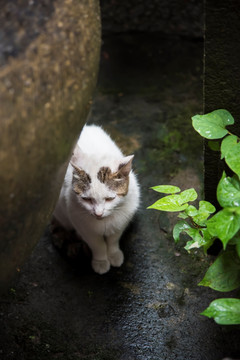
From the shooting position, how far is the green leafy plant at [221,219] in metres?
1.74

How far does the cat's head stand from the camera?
7.55 feet

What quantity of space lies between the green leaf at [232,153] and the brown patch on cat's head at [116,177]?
0.50m

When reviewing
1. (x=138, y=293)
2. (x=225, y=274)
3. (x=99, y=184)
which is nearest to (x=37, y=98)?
(x=99, y=184)

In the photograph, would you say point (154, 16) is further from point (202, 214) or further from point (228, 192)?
point (228, 192)

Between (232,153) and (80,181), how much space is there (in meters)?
0.73

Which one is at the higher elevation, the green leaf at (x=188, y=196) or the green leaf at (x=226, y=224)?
the green leaf at (x=226, y=224)

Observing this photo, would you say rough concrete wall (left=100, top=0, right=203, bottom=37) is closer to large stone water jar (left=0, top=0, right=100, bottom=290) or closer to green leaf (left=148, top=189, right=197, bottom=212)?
green leaf (left=148, top=189, right=197, bottom=212)

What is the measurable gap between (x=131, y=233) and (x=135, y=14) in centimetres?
217

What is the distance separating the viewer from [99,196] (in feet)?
7.54

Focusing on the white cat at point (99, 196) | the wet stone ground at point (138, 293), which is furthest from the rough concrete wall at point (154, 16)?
the white cat at point (99, 196)

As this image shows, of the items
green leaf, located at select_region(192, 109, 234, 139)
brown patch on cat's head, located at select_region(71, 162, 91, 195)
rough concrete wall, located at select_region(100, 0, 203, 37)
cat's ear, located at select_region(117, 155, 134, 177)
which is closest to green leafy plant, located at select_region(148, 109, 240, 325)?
green leaf, located at select_region(192, 109, 234, 139)

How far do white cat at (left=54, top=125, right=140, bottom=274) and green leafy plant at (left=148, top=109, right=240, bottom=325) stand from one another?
341 millimetres

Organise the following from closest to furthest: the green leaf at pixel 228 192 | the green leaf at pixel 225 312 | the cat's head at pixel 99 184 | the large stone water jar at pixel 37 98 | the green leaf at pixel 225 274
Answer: the large stone water jar at pixel 37 98 → the green leaf at pixel 225 312 → the green leaf at pixel 228 192 → the green leaf at pixel 225 274 → the cat's head at pixel 99 184

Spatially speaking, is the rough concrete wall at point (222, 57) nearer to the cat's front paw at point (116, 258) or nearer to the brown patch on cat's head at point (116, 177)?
the brown patch on cat's head at point (116, 177)
